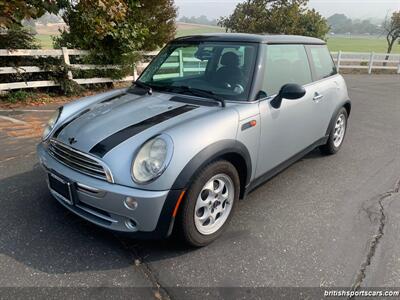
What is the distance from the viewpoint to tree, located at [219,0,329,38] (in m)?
17.5

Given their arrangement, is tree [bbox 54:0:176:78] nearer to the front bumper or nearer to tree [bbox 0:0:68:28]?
tree [bbox 0:0:68:28]

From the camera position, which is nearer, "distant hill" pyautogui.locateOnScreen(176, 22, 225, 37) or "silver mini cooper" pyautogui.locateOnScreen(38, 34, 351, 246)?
"silver mini cooper" pyautogui.locateOnScreen(38, 34, 351, 246)

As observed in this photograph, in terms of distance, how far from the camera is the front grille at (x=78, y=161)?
7.61 feet

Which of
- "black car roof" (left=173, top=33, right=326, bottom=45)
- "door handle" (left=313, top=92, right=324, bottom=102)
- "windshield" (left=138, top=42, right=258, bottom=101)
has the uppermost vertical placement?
"black car roof" (left=173, top=33, right=326, bottom=45)

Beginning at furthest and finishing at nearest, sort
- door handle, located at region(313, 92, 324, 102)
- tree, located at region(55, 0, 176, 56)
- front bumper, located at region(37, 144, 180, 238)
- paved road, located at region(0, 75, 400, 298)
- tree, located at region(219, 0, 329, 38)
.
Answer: tree, located at region(219, 0, 329, 38)
tree, located at region(55, 0, 176, 56)
door handle, located at region(313, 92, 324, 102)
paved road, located at region(0, 75, 400, 298)
front bumper, located at region(37, 144, 180, 238)

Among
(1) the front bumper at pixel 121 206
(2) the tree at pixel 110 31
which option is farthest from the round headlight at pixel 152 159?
(2) the tree at pixel 110 31

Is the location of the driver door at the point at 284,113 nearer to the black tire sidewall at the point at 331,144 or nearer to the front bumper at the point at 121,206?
the black tire sidewall at the point at 331,144

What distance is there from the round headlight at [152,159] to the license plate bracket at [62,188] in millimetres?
588

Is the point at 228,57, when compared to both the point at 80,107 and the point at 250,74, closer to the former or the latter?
the point at 250,74

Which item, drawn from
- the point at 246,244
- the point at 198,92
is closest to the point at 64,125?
the point at 198,92

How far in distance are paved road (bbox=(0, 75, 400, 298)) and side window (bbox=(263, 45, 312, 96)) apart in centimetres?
116

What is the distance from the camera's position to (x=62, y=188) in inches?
101

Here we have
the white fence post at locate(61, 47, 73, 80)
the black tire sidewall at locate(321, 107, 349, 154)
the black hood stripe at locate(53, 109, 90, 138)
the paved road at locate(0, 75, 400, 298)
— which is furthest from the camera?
the white fence post at locate(61, 47, 73, 80)

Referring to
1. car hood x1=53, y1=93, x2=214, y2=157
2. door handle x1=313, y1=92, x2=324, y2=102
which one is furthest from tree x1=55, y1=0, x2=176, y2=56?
door handle x1=313, y1=92, x2=324, y2=102
